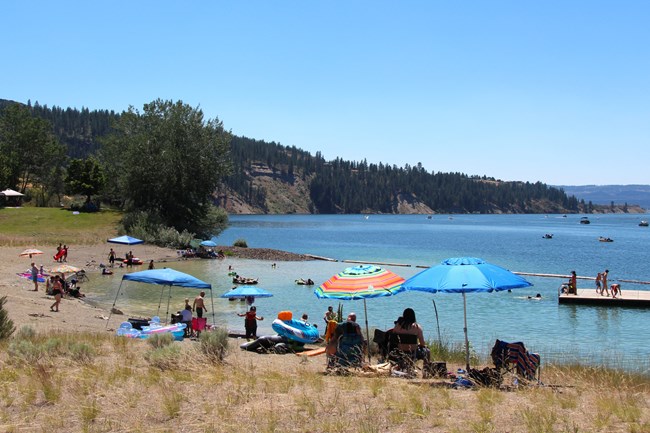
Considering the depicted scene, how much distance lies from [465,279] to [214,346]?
237 inches

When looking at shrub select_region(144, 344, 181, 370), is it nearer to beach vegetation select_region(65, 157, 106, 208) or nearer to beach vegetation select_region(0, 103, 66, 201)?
beach vegetation select_region(65, 157, 106, 208)

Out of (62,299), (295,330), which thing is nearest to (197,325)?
(295,330)

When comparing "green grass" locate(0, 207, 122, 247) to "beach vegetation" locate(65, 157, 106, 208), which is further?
"beach vegetation" locate(65, 157, 106, 208)

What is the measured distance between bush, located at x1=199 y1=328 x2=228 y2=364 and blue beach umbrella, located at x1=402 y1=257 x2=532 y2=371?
4636 millimetres

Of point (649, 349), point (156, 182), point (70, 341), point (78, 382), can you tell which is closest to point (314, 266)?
point (156, 182)

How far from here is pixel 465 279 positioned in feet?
41.0

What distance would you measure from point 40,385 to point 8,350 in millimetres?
2891

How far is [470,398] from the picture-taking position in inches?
426

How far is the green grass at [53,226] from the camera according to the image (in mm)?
57156

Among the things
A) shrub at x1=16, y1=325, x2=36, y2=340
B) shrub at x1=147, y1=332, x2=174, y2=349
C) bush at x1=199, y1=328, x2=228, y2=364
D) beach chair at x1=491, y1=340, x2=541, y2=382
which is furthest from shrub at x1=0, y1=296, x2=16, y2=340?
beach chair at x1=491, y1=340, x2=541, y2=382

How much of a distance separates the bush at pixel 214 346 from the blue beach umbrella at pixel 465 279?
4.64 metres

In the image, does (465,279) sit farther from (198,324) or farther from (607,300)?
(607,300)

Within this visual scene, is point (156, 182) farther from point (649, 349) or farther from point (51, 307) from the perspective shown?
point (649, 349)

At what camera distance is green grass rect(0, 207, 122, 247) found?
57.2 m
